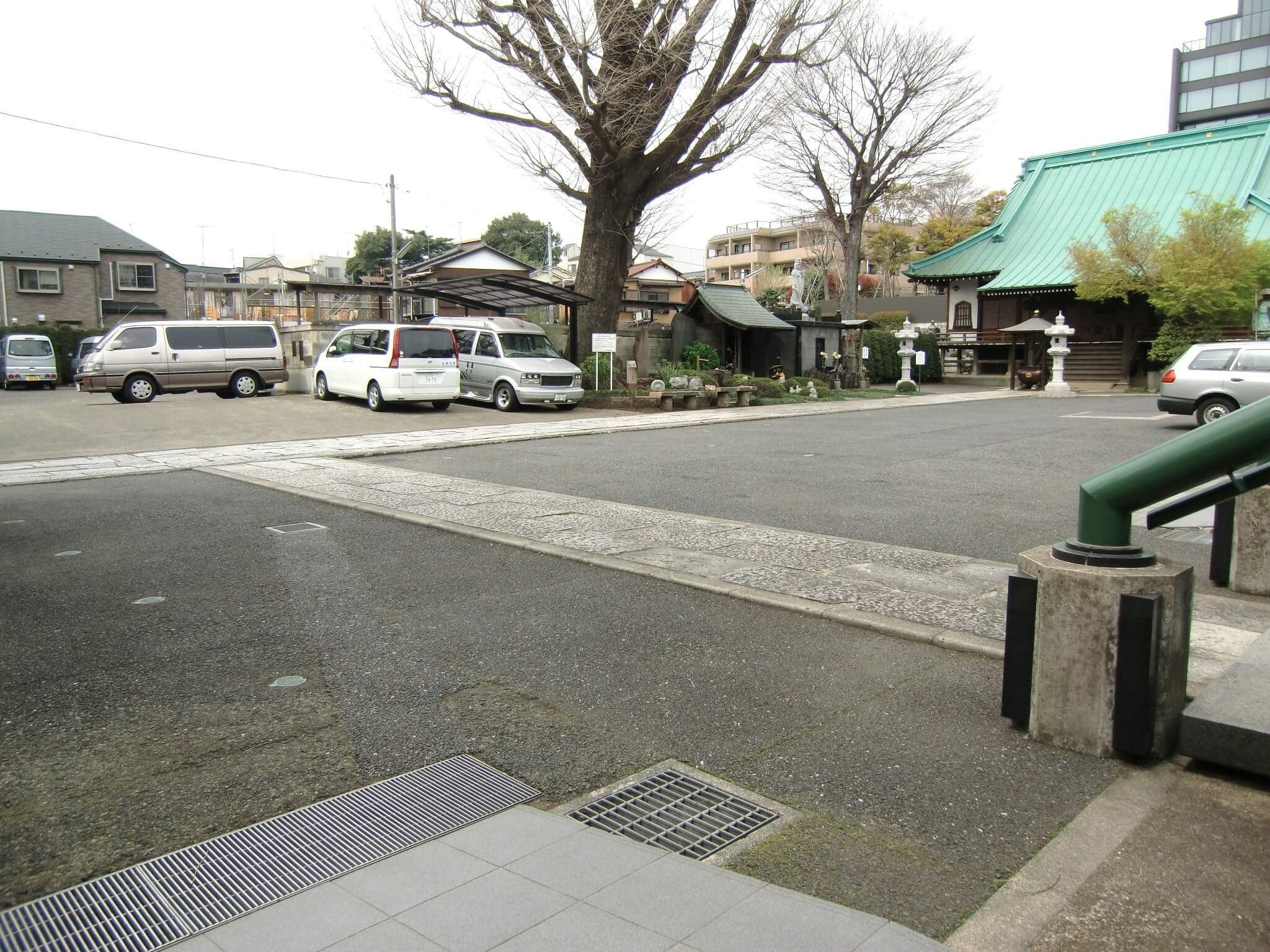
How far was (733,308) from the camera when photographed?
2709cm

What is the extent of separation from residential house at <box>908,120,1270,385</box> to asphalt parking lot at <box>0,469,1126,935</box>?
105 ft

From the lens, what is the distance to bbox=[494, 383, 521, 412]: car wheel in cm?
2030

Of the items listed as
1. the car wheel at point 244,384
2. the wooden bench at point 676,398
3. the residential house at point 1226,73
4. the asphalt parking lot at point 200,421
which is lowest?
the asphalt parking lot at point 200,421

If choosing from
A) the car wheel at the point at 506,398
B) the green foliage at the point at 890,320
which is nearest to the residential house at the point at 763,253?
the green foliage at the point at 890,320

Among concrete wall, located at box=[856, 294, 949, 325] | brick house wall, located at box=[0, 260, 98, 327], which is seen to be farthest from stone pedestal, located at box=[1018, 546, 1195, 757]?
concrete wall, located at box=[856, 294, 949, 325]

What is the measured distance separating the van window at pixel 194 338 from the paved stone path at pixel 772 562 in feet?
40.8

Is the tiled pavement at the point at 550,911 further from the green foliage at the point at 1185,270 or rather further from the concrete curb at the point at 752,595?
the green foliage at the point at 1185,270

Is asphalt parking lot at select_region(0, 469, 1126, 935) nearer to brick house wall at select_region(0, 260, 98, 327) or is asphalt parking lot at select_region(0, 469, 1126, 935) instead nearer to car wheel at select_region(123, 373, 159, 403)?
car wheel at select_region(123, 373, 159, 403)

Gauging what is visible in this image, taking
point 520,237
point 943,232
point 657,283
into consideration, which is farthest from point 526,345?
point 520,237

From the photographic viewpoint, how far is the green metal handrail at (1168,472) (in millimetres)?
3088

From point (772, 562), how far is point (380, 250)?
2088 inches

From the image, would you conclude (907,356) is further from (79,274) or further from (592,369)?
(79,274)

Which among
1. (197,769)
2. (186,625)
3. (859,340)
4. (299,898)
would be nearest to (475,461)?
(186,625)

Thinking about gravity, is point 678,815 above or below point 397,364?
below
